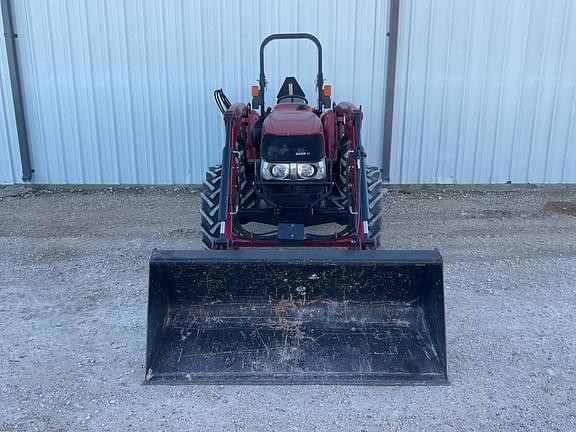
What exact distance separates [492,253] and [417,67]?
9.31 feet

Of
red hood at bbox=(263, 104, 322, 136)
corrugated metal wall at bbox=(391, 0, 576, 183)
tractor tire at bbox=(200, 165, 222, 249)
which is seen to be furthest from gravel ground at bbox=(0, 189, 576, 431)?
red hood at bbox=(263, 104, 322, 136)

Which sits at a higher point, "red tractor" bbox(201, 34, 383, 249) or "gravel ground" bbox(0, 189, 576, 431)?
"red tractor" bbox(201, 34, 383, 249)

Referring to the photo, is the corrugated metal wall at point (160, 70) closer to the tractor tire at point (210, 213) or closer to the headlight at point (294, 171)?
the tractor tire at point (210, 213)

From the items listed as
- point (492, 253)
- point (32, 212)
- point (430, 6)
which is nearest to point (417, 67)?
point (430, 6)

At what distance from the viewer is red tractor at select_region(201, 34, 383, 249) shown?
12.4 feet

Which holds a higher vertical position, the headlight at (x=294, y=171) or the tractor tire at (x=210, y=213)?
the headlight at (x=294, y=171)

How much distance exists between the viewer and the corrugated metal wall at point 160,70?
6.51m

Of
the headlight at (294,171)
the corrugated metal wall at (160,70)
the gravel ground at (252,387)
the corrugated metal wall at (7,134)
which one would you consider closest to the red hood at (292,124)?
the headlight at (294,171)

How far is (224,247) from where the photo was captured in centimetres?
364

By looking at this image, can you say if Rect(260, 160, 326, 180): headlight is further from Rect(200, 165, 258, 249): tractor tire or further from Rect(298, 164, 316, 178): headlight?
Rect(200, 165, 258, 249): tractor tire

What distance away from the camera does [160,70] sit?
6.64 meters

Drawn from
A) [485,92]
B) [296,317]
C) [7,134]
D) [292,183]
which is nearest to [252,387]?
[296,317]

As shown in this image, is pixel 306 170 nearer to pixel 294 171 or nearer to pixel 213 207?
pixel 294 171

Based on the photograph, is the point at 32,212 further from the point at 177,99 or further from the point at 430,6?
the point at 430,6
